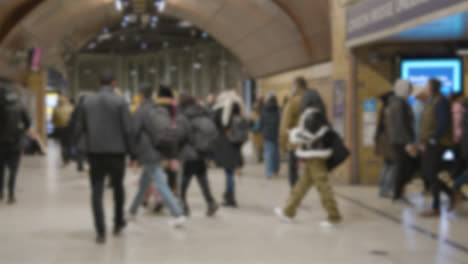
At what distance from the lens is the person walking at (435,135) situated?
25.3 ft

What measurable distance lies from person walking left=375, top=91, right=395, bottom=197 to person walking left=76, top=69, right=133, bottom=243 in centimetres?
450

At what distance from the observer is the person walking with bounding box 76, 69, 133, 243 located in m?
6.27

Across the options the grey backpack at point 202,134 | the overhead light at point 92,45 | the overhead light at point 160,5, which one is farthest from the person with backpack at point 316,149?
the overhead light at point 92,45

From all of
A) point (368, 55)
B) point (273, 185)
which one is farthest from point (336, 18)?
point (273, 185)

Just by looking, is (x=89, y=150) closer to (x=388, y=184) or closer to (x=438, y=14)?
(x=438, y=14)

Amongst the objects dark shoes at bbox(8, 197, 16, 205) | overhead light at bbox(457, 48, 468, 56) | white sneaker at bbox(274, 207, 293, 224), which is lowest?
white sneaker at bbox(274, 207, 293, 224)

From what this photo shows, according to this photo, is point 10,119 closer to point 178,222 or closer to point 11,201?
point 11,201

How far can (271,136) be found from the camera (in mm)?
12617

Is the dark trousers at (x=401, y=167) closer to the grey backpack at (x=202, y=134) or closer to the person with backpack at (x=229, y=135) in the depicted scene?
the person with backpack at (x=229, y=135)

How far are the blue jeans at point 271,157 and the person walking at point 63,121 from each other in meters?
5.19

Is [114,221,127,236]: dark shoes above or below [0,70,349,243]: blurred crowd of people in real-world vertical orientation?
below

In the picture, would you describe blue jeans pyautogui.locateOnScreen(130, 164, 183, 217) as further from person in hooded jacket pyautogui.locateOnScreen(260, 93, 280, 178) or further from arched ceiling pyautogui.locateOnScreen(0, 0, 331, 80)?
arched ceiling pyautogui.locateOnScreen(0, 0, 331, 80)

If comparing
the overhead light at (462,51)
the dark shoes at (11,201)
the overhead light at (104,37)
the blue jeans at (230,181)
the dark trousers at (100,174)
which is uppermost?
the overhead light at (104,37)

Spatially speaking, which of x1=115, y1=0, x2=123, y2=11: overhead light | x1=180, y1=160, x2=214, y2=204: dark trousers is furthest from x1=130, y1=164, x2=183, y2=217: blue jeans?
x1=115, y1=0, x2=123, y2=11: overhead light
